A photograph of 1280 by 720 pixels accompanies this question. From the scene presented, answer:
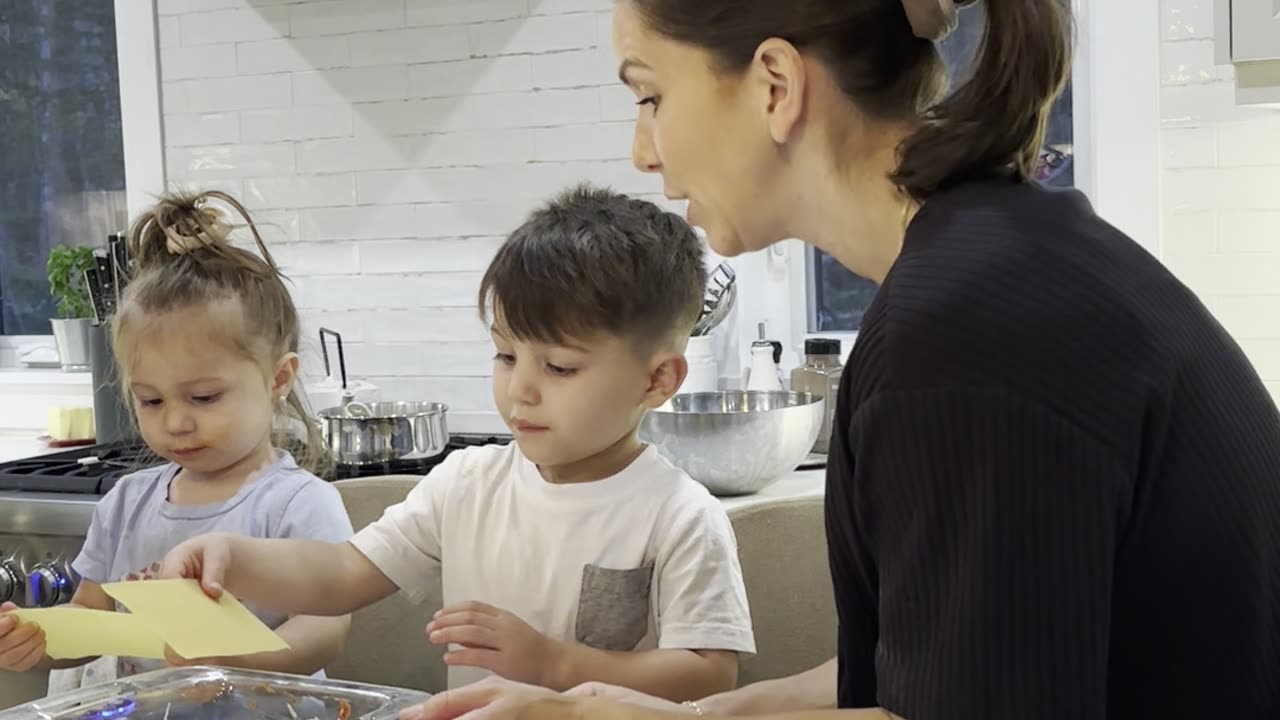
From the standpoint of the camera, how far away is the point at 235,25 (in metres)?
2.76

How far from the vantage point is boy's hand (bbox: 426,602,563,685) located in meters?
1.19

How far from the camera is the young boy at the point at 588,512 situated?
1.31 m

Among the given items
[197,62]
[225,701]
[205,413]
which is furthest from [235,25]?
[225,701]

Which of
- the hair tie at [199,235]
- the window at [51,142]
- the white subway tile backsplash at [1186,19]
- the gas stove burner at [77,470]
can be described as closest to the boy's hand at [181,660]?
the hair tie at [199,235]

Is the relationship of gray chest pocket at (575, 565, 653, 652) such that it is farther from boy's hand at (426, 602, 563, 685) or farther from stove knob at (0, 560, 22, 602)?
stove knob at (0, 560, 22, 602)

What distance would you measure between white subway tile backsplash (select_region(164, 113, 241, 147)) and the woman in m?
1.95

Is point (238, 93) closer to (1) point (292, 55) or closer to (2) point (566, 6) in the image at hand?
(1) point (292, 55)

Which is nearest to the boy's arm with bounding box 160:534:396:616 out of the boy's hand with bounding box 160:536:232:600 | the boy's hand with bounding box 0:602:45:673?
the boy's hand with bounding box 160:536:232:600

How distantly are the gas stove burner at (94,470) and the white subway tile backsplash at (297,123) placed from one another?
72 centimetres

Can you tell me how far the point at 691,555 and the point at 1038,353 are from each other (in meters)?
0.67

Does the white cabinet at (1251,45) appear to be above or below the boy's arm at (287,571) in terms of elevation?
above

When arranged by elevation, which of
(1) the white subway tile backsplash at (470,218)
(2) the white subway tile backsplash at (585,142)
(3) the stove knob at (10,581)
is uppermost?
(2) the white subway tile backsplash at (585,142)

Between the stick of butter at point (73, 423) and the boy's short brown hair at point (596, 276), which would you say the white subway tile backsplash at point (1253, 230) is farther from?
the stick of butter at point (73, 423)

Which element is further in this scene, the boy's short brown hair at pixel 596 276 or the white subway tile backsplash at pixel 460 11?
the white subway tile backsplash at pixel 460 11
